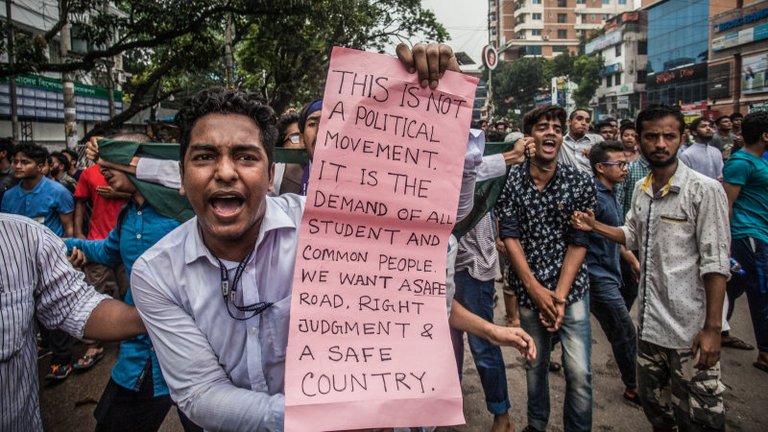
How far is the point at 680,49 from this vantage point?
42.6 m

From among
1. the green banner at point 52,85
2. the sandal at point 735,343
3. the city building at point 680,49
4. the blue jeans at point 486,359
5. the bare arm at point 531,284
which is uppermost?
the city building at point 680,49

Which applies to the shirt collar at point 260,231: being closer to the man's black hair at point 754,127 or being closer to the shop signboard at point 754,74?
the man's black hair at point 754,127

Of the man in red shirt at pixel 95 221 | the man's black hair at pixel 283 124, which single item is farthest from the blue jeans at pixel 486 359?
the man in red shirt at pixel 95 221

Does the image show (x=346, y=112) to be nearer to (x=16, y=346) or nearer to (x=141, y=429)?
(x=16, y=346)

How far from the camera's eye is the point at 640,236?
2.85 meters

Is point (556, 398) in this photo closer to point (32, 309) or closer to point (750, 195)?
point (750, 195)

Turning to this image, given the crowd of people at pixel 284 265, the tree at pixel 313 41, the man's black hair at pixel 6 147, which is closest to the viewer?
the crowd of people at pixel 284 265

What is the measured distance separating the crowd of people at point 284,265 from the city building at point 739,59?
1405 inches

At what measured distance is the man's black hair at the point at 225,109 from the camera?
1394 millimetres

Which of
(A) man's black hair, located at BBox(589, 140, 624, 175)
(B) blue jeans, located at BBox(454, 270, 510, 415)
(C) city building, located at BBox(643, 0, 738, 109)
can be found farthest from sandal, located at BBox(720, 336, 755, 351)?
(C) city building, located at BBox(643, 0, 738, 109)

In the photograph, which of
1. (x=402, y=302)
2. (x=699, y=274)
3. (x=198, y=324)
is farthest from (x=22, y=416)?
(x=699, y=274)

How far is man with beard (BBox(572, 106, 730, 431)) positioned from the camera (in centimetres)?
241

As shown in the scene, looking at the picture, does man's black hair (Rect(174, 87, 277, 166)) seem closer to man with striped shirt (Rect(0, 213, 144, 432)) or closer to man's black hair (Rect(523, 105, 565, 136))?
man with striped shirt (Rect(0, 213, 144, 432))

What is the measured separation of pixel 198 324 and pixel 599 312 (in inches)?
115
